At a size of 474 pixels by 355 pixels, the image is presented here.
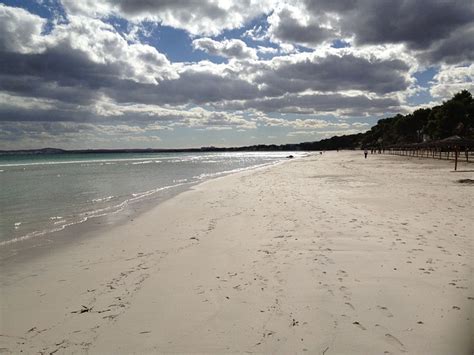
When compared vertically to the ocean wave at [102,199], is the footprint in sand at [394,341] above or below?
above

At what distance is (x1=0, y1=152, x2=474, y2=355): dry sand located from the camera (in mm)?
3795

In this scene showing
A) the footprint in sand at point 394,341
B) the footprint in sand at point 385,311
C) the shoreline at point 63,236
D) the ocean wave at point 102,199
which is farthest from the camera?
the ocean wave at point 102,199

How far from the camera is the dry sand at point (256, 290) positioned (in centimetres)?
379

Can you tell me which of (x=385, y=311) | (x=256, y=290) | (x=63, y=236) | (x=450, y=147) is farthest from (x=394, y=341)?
(x=450, y=147)

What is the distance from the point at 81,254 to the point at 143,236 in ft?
6.04

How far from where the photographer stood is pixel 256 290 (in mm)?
5078

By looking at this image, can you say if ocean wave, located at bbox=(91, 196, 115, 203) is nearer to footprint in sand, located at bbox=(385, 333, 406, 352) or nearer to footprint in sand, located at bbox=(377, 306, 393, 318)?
footprint in sand, located at bbox=(377, 306, 393, 318)

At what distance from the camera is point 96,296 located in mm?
5109

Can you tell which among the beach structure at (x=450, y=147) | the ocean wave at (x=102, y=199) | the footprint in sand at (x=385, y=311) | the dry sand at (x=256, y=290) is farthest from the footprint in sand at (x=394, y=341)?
the beach structure at (x=450, y=147)

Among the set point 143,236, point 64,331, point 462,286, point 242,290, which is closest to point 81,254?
point 143,236

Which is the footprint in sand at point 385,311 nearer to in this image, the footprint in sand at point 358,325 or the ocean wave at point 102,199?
the footprint in sand at point 358,325

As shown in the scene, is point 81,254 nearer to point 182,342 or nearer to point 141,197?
point 182,342

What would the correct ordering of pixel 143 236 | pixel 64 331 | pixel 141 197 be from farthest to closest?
1. pixel 141 197
2. pixel 143 236
3. pixel 64 331

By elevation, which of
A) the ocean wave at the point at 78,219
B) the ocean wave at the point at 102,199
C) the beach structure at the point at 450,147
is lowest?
the ocean wave at the point at 102,199
